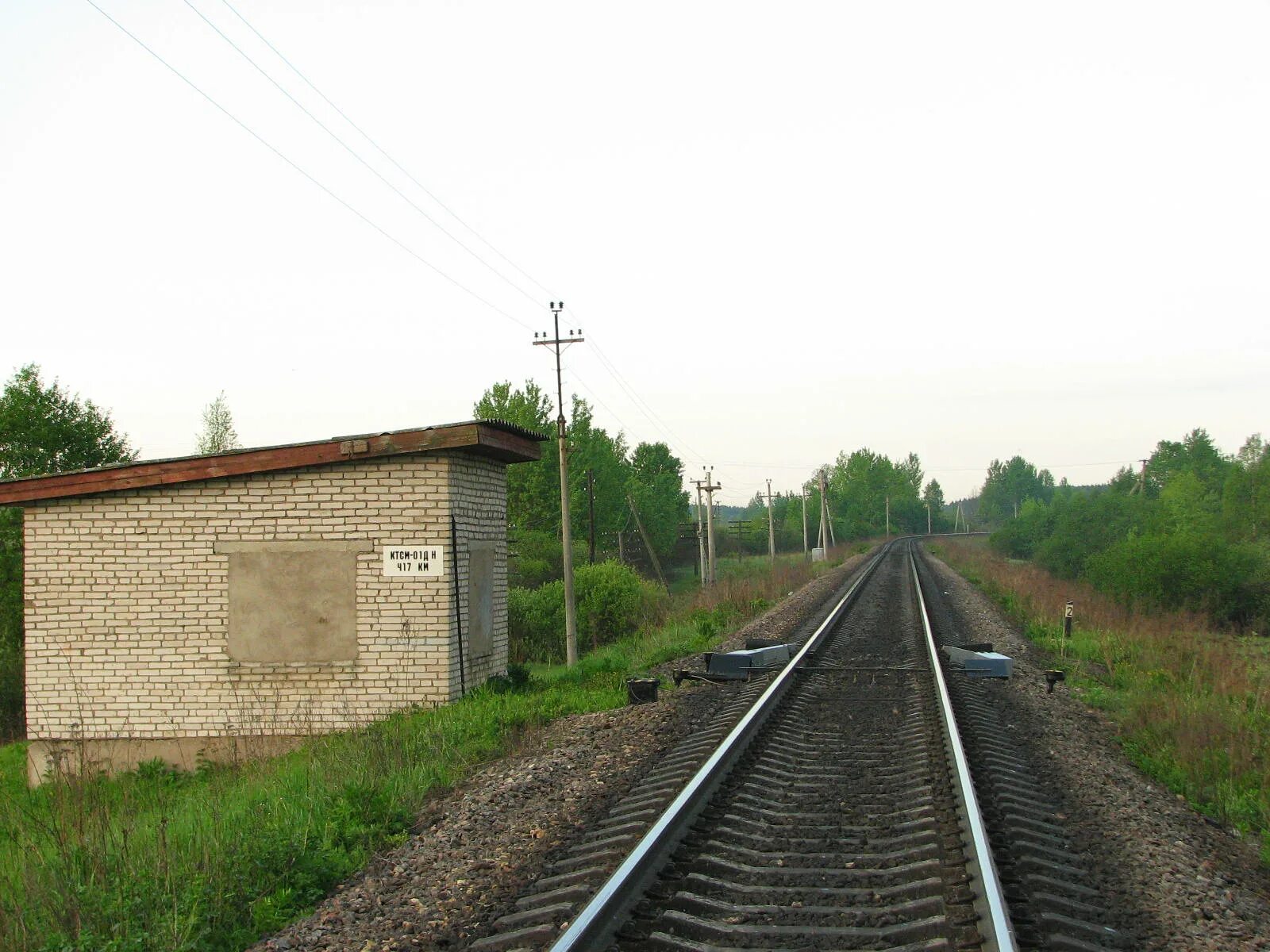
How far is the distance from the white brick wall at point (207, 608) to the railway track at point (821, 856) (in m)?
4.83

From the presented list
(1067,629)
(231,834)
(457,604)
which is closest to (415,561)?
(457,604)

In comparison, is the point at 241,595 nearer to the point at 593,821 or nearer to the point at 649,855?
the point at 593,821

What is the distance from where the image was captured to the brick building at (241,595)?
1223 cm

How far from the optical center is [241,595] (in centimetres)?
1240

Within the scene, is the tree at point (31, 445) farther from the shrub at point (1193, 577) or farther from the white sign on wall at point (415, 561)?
the shrub at point (1193, 577)

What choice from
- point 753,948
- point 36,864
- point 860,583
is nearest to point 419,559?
point 36,864

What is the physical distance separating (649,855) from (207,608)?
9.06 m

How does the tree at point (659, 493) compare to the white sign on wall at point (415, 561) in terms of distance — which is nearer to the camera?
the white sign on wall at point (415, 561)

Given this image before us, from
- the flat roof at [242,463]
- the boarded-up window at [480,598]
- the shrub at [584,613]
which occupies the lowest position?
the shrub at [584,613]

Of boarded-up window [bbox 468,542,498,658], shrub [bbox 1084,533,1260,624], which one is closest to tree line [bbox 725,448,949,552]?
shrub [bbox 1084,533,1260,624]

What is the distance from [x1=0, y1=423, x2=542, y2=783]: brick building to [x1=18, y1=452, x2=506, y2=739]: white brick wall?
0.06ft

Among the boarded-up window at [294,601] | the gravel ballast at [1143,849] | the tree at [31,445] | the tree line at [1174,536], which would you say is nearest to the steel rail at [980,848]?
the gravel ballast at [1143,849]

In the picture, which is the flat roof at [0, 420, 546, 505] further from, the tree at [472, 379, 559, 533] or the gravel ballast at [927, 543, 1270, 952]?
the tree at [472, 379, 559, 533]

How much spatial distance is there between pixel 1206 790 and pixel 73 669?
39.6 ft
